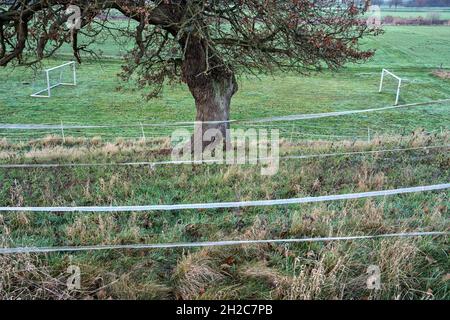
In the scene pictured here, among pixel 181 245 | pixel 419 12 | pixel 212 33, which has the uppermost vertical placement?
pixel 419 12

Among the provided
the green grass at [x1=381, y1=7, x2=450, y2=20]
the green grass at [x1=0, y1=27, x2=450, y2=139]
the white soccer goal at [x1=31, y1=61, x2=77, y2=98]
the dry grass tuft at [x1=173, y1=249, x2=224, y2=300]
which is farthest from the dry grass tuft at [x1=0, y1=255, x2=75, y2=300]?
the green grass at [x1=381, y1=7, x2=450, y2=20]

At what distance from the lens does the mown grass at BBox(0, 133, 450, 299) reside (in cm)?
342

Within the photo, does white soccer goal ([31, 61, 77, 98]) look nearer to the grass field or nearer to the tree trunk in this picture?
the tree trunk

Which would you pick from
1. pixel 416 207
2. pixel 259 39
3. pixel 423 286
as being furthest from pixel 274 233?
pixel 259 39

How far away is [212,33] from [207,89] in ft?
4.82

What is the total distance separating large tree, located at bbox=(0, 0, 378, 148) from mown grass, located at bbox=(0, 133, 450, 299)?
274 centimetres

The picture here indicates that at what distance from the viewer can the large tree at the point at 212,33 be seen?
24.7 ft

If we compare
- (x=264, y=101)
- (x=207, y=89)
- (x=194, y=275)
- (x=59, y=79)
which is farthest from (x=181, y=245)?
(x=59, y=79)

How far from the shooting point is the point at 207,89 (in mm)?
9680

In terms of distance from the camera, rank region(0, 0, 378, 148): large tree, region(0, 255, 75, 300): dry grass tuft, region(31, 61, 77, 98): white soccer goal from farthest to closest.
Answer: region(31, 61, 77, 98): white soccer goal → region(0, 0, 378, 148): large tree → region(0, 255, 75, 300): dry grass tuft

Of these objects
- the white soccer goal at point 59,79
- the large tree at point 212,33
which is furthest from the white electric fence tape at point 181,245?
the white soccer goal at point 59,79

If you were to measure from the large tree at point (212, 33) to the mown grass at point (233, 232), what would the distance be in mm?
2740

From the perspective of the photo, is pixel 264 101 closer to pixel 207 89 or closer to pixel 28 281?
pixel 207 89
